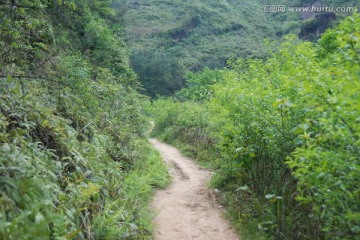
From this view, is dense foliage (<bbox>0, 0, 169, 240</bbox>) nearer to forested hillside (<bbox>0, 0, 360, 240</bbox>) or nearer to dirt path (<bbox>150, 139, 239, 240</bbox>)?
forested hillside (<bbox>0, 0, 360, 240</bbox>)

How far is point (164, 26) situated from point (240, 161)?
56.4m

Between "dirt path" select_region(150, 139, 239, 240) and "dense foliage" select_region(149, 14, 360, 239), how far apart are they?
0.49 m

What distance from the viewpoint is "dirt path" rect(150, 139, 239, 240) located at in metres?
7.05

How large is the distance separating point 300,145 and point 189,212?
363 centimetres

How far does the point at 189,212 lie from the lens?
844cm

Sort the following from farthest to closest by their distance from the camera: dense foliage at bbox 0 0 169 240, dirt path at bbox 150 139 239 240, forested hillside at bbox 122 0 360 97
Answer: forested hillside at bbox 122 0 360 97, dirt path at bbox 150 139 239 240, dense foliage at bbox 0 0 169 240

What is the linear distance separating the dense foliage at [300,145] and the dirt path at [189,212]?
487mm

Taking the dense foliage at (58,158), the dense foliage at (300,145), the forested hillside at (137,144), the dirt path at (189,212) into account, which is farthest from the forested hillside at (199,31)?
the dense foliage at (58,158)

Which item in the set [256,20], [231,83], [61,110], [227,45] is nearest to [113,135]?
[61,110]

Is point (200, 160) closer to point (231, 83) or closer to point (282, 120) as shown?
point (231, 83)

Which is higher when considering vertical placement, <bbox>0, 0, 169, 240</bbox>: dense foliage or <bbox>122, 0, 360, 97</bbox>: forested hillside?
<bbox>122, 0, 360, 97</bbox>: forested hillside

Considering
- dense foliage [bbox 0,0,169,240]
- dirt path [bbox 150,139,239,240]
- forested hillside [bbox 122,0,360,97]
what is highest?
forested hillside [bbox 122,0,360,97]

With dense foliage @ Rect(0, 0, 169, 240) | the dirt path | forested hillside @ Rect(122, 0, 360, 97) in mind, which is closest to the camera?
dense foliage @ Rect(0, 0, 169, 240)

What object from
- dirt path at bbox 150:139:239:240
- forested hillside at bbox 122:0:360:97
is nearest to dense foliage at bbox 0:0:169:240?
dirt path at bbox 150:139:239:240
